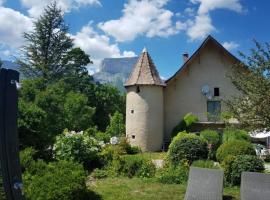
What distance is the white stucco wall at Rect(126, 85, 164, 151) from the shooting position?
25922 millimetres

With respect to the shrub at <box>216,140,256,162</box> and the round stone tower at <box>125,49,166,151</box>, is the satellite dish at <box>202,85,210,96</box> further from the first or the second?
the shrub at <box>216,140,256,162</box>

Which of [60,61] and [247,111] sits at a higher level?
[60,61]

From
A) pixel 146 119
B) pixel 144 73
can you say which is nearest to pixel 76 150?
pixel 146 119

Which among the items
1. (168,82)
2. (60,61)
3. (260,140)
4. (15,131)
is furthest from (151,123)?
(15,131)

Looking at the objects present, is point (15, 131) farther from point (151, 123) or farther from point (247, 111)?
point (151, 123)

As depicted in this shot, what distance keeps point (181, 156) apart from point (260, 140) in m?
12.1

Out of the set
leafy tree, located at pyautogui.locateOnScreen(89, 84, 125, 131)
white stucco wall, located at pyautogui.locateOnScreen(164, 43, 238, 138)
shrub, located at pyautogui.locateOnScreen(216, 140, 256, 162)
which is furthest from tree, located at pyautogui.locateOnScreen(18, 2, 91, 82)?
shrub, located at pyautogui.locateOnScreen(216, 140, 256, 162)

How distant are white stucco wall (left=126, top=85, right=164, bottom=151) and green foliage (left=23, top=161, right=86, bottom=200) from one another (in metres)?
15.5

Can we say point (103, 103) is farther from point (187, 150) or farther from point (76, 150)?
point (187, 150)

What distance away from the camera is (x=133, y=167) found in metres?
14.4

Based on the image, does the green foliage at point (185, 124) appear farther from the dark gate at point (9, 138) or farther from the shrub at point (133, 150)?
the dark gate at point (9, 138)

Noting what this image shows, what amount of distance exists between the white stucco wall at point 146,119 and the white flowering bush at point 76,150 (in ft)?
33.2

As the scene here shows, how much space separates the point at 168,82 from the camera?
28141 mm

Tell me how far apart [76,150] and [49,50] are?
1001 inches
